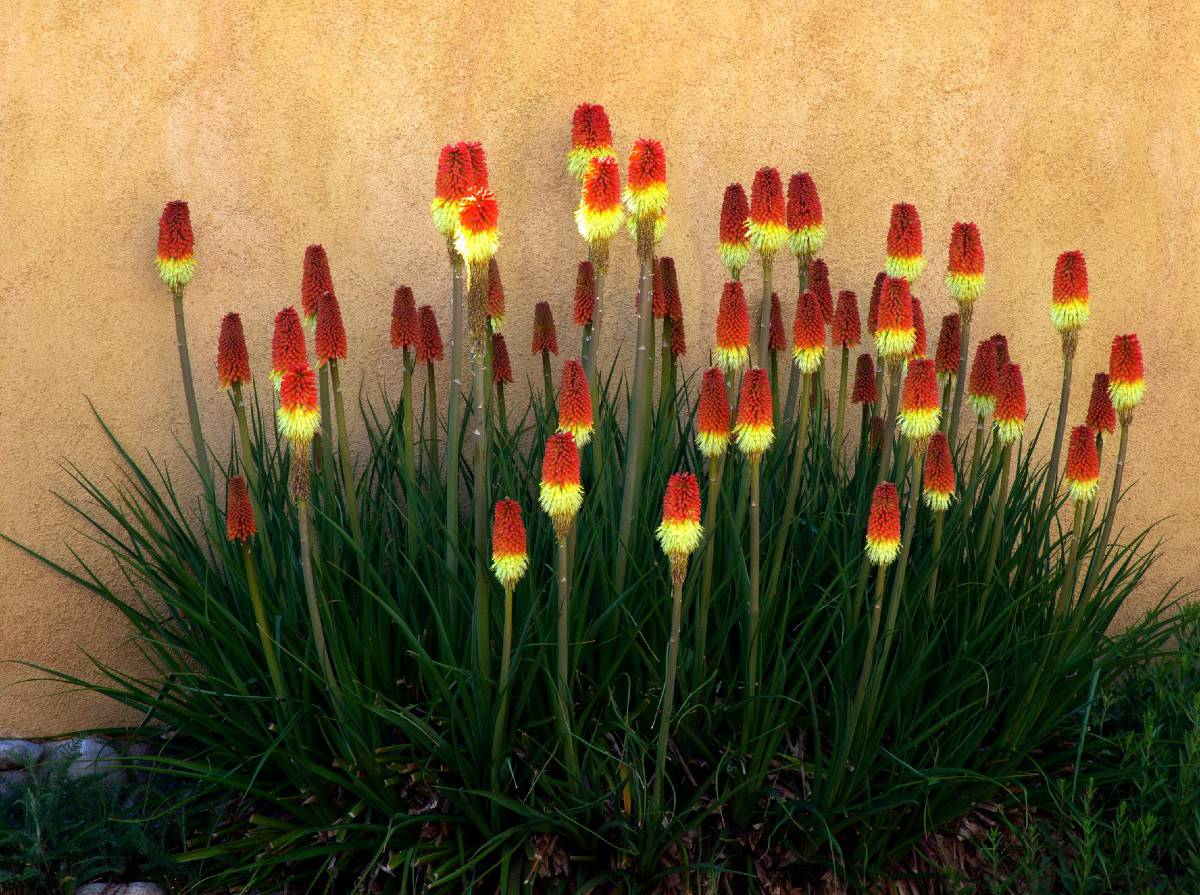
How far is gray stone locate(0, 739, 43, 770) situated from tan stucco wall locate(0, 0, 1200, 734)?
5cm

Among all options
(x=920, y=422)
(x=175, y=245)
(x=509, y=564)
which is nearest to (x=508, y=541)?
(x=509, y=564)

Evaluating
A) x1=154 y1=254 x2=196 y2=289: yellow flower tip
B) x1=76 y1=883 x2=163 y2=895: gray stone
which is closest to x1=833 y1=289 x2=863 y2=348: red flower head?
x1=154 y1=254 x2=196 y2=289: yellow flower tip

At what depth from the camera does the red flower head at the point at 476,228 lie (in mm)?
2504

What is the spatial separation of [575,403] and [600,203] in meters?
0.44

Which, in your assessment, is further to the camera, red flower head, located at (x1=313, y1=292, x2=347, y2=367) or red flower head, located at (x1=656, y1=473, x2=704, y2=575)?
red flower head, located at (x1=313, y1=292, x2=347, y2=367)

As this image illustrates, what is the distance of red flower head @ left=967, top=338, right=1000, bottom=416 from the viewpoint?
3.16 m

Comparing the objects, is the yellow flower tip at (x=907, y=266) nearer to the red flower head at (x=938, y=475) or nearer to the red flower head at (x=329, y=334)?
the red flower head at (x=938, y=475)

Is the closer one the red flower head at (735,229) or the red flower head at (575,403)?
the red flower head at (575,403)

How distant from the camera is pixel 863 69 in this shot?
425cm

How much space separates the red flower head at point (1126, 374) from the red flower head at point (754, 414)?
109 centimetres

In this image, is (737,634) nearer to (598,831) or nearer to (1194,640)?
(598,831)

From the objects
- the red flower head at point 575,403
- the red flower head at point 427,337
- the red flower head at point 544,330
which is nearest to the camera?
the red flower head at point 575,403

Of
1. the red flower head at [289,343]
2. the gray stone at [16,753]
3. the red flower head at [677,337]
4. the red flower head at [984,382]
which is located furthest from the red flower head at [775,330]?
the gray stone at [16,753]

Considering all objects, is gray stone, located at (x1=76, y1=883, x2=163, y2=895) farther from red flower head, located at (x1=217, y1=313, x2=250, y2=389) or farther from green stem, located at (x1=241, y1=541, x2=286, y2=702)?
red flower head, located at (x1=217, y1=313, x2=250, y2=389)
